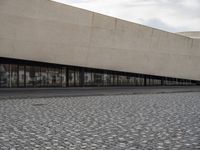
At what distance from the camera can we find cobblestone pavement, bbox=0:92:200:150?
27.0ft

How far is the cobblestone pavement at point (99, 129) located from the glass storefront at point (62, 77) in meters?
14.5

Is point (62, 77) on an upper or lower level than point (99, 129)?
upper

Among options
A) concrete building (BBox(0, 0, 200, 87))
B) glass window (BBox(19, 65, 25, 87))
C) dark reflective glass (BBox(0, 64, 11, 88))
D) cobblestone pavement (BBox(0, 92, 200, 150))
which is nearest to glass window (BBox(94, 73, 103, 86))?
concrete building (BBox(0, 0, 200, 87))

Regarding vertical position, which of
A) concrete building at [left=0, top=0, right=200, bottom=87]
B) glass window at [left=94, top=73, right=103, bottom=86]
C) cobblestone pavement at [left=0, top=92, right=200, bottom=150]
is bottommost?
cobblestone pavement at [left=0, top=92, right=200, bottom=150]

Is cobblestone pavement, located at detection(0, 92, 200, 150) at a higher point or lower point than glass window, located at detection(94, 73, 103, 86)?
lower

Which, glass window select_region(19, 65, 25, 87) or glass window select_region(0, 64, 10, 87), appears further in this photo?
glass window select_region(19, 65, 25, 87)

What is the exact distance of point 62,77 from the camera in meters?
31.7

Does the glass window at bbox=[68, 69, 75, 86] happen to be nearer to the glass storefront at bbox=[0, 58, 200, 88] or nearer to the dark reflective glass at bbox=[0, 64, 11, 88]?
the glass storefront at bbox=[0, 58, 200, 88]

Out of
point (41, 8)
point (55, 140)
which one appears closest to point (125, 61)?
point (41, 8)

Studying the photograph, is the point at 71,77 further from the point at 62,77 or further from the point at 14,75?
the point at 14,75

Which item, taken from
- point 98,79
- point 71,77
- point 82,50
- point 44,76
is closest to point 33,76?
point 44,76

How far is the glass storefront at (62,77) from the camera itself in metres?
29.1

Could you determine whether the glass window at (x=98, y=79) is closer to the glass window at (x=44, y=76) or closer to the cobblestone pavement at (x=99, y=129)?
the glass window at (x=44, y=76)

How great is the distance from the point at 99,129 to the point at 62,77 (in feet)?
71.0
